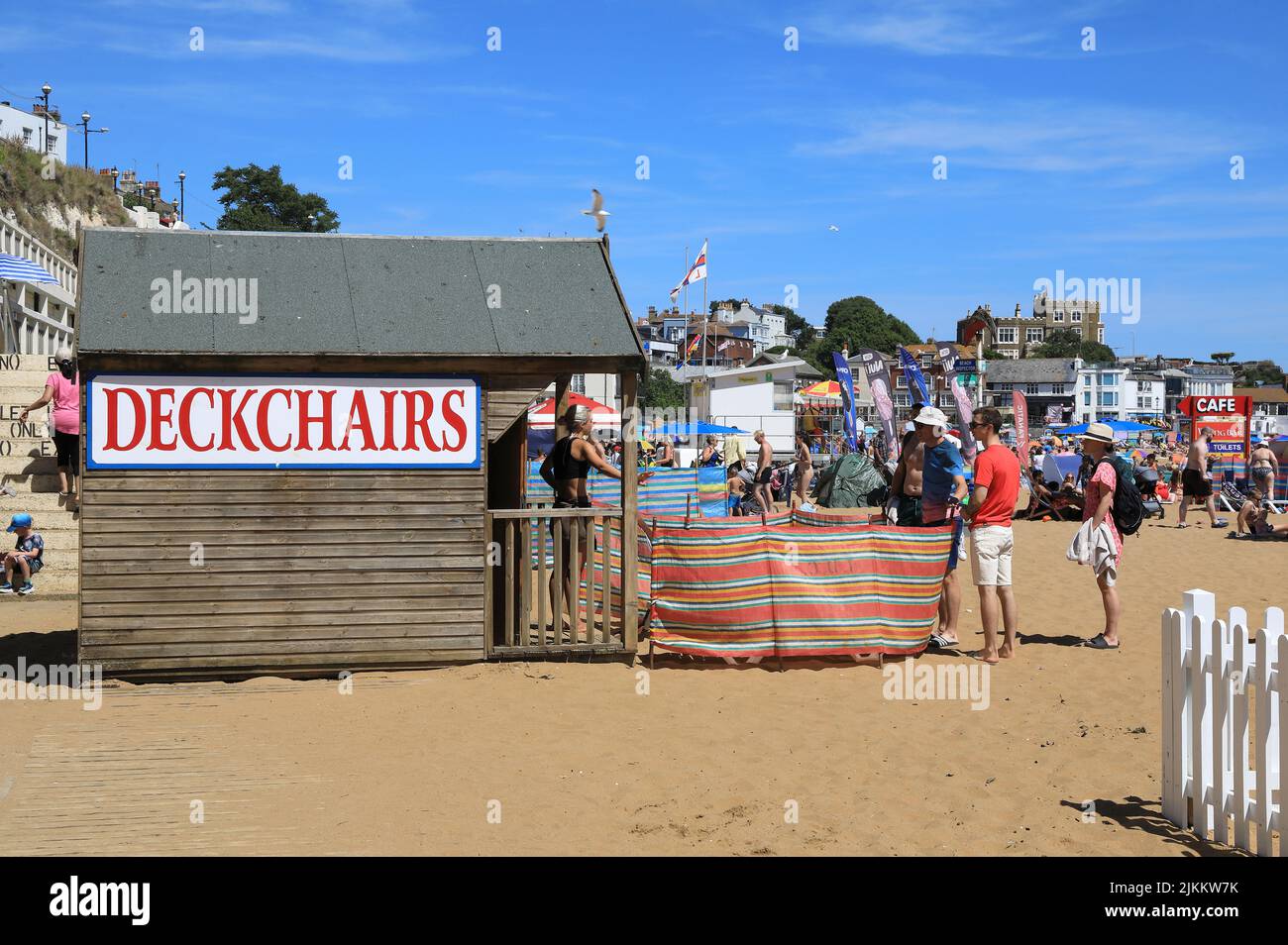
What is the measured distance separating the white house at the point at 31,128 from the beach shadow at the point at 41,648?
241ft

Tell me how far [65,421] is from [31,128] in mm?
74944

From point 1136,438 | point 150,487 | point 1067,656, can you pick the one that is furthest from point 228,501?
point 1136,438

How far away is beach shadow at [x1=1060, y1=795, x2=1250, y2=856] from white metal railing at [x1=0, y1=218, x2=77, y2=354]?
1843 cm

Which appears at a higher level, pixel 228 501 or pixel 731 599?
pixel 228 501

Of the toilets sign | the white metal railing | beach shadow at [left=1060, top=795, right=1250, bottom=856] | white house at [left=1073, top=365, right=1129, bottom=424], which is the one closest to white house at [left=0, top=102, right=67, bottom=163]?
the white metal railing

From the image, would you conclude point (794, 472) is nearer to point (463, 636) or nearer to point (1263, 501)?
point (1263, 501)

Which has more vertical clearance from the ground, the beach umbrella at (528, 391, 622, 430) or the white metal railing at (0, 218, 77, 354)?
the white metal railing at (0, 218, 77, 354)

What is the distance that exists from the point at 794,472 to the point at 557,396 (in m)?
14.6

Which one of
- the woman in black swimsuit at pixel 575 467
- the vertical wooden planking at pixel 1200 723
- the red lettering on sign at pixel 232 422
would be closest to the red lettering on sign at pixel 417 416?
the red lettering on sign at pixel 232 422

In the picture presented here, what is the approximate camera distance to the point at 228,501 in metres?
8.68

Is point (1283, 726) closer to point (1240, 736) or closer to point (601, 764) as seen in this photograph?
point (1240, 736)

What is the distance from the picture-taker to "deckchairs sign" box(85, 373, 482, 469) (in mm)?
8555

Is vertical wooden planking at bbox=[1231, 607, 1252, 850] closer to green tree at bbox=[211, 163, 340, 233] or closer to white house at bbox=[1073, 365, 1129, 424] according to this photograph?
green tree at bbox=[211, 163, 340, 233]
